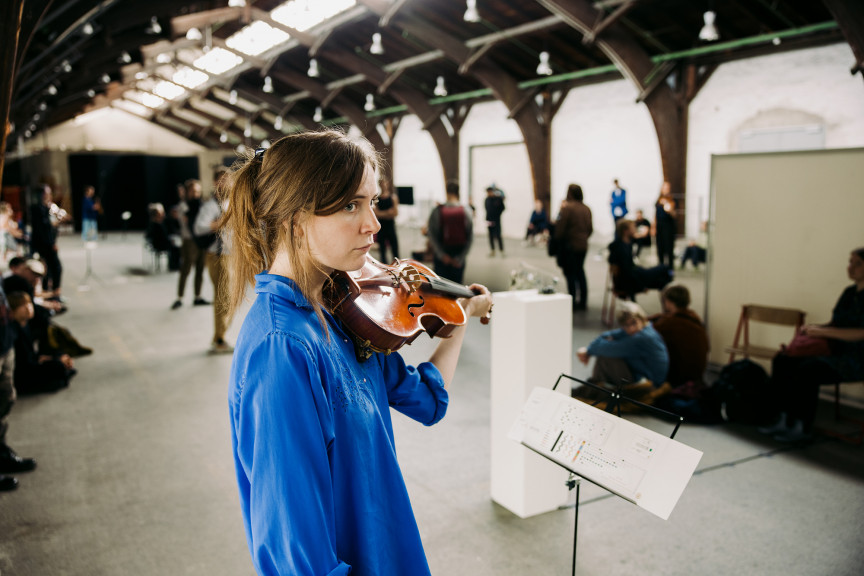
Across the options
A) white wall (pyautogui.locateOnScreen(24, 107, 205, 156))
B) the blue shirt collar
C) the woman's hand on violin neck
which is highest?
white wall (pyautogui.locateOnScreen(24, 107, 205, 156))

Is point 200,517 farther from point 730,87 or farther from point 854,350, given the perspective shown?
point 730,87

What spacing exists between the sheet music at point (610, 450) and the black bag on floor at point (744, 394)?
300 cm

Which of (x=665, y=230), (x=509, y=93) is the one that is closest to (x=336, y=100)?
(x=509, y=93)

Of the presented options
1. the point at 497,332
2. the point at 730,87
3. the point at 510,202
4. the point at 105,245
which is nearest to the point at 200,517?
the point at 497,332

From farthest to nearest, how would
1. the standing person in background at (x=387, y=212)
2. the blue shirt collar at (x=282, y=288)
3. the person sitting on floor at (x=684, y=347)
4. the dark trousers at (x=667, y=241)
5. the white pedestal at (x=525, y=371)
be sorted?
the dark trousers at (x=667, y=241) → the standing person in background at (x=387, y=212) → the person sitting on floor at (x=684, y=347) → the white pedestal at (x=525, y=371) → the blue shirt collar at (x=282, y=288)

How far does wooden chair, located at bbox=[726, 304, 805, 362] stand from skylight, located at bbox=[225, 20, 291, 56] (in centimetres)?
1577

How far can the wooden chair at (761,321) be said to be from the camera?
514 centimetres

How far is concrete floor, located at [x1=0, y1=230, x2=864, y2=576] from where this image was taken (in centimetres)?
292

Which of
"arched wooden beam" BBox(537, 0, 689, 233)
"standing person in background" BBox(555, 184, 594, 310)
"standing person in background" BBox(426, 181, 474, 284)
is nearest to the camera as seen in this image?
"standing person in background" BBox(426, 181, 474, 284)

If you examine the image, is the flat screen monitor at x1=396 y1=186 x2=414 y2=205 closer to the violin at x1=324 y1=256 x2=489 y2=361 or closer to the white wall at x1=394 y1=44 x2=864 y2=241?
the white wall at x1=394 y1=44 x2=864 y2=241

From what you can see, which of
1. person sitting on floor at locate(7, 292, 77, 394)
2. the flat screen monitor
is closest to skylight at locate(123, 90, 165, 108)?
the flat screen monitor

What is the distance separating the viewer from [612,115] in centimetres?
1501

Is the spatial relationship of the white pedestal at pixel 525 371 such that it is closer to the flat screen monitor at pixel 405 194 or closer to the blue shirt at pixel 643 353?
the blue shirt at pixel 643 353

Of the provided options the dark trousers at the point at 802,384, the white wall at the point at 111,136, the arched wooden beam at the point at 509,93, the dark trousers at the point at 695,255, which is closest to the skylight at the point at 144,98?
the white wall at the point at 111,136
